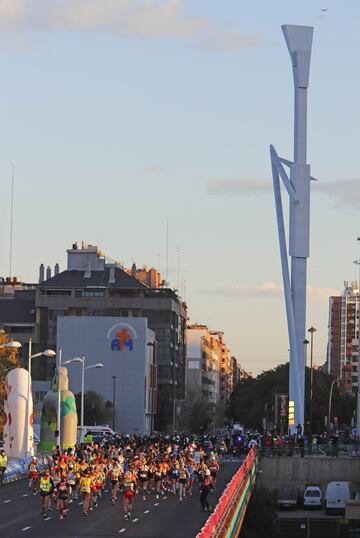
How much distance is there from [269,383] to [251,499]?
98.0m

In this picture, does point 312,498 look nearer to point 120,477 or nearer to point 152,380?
point 120,477

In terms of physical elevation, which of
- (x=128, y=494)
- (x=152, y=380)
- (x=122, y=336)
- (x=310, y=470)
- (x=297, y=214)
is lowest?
(x=310, y=470)

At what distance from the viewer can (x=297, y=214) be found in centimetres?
10606

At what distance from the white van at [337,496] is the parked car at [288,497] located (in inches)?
114

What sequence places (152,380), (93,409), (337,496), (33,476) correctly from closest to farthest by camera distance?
1. (33,476)
2. (337,496)
3. (93,409)
4. (152,380)

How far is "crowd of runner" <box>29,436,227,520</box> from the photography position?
175ft

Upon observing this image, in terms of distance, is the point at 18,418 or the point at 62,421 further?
the point at 62,421

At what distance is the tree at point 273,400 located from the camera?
16288 centimetres

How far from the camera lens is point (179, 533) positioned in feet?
152

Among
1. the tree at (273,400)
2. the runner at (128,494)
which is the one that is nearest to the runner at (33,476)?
the runner at (128,494)

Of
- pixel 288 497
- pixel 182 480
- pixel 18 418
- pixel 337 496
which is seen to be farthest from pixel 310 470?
pixel 182 480

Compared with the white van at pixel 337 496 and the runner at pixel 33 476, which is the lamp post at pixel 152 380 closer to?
the white van at pixel 337 496

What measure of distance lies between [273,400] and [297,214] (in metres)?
62.6

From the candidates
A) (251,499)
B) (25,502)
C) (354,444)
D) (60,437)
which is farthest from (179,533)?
(354,444)
